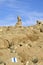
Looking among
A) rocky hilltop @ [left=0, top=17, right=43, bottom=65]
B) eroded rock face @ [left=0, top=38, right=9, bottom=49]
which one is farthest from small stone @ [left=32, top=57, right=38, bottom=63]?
eroded rock face @ [left=0, top=38, right=9, bottom=49]

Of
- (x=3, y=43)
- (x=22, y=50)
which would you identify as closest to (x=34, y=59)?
(x=22, y=50)

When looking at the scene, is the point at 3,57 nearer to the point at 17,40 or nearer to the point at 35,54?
the point at 35,54

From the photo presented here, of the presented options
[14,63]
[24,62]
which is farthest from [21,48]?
[14,63]

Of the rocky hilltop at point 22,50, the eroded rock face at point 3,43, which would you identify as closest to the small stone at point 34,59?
the rocky hilltop at point 22,50

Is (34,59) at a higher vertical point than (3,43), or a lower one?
lower

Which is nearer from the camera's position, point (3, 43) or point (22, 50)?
point (22, 50)

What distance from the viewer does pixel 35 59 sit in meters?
13.9

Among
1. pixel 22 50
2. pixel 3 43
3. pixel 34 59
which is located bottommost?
pixel 34 59

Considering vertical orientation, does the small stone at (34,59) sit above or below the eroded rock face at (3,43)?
below

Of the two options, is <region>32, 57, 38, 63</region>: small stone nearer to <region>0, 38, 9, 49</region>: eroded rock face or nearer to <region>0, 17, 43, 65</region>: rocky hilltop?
<region>0, 17, 43, 65</region>: rocky hilltop

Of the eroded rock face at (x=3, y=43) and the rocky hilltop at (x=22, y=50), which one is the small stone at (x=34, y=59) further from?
the eroded rock face at (x=3, y=43)

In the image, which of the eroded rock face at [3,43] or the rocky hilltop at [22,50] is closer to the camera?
the rocky hilltop at [22,50]

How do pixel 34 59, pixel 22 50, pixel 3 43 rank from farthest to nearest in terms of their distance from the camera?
pixel 3 43 → pixel 22 50 → pixel 34 59

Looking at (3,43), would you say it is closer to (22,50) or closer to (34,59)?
(22,50)
